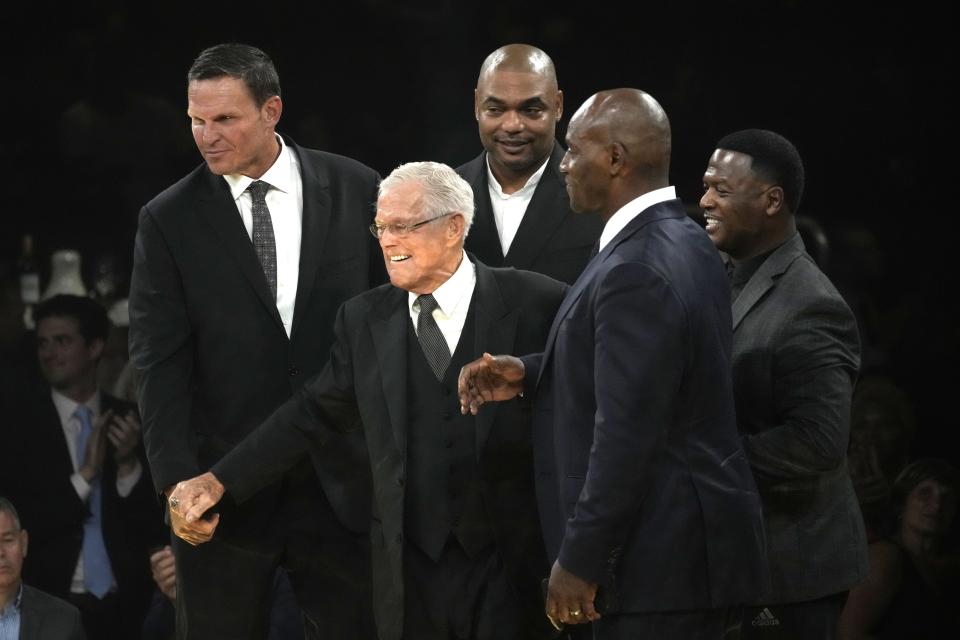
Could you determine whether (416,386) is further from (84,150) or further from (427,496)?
(84,150)

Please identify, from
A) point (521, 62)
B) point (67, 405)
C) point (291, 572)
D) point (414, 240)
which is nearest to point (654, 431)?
point (414, 240)

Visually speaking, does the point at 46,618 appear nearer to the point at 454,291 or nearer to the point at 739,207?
the point at 454,291

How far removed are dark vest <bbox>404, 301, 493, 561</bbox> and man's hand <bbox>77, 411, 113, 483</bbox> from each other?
7.36 ft

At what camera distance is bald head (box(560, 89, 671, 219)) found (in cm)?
252

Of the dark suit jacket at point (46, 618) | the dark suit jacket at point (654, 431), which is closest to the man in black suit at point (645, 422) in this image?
the dark suit jacket at point (654, 431)

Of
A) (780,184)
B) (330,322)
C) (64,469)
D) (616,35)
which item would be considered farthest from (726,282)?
(64,469)

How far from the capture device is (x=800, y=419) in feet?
9.02


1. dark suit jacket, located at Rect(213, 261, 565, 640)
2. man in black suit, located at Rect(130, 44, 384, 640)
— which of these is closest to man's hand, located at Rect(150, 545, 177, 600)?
man in black suit, located at Rect(130, 44, 384, 640)

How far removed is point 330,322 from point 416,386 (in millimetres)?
375

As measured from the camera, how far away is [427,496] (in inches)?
113

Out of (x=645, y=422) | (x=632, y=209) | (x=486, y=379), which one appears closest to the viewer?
(x=645, y=422)

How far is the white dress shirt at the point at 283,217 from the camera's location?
3191 millimetres

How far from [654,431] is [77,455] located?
3001 mm

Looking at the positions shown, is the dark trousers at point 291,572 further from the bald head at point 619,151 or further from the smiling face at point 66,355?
the smiling face at point 66,355
